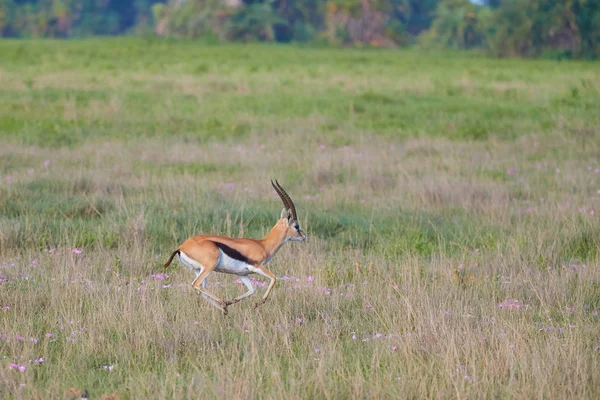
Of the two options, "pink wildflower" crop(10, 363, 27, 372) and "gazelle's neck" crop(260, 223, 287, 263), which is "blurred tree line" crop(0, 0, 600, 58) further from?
"pink wildflower" crop(10, 363, 27, 372)

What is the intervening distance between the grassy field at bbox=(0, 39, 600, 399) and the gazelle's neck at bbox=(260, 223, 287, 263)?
43 cm

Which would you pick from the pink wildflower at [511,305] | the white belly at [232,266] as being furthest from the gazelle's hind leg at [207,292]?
the pink wildflower at [511,305]

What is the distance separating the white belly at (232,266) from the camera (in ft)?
17.5

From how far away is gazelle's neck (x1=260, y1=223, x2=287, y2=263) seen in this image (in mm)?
5629

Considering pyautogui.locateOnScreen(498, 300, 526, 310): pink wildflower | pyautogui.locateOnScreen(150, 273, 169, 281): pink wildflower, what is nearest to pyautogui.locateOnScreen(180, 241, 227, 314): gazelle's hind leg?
pyautogui.locateOnScreen(150, 273, 169, 281): pink wildflower

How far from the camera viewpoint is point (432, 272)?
712cm

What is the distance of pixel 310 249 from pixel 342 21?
5991cm

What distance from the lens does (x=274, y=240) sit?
18.6ft

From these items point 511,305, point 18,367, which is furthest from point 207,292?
point 511,305

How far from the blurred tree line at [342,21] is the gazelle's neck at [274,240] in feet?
146

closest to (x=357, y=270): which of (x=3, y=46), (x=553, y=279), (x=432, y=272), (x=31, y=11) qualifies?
(x=432, y=272)

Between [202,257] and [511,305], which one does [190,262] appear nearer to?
[202,257]

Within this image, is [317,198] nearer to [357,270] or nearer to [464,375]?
[357,270]

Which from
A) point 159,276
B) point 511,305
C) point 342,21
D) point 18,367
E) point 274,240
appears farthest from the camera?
point 342,21
